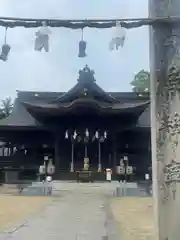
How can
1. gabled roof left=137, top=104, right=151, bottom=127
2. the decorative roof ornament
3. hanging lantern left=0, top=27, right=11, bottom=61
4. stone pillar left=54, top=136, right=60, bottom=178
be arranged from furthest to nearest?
the decorative roof ornament → gabled roof left=137, top=104, right=151, bottom=127 → stone pillar left=54, top=136, right=60, bottom=178 → hanging lantern left=0, top=27, right=11, bottom=61

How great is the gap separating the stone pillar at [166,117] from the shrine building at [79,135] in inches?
905

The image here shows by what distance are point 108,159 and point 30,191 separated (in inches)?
364

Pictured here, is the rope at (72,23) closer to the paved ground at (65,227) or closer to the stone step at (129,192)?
the paved ground at (65,227)

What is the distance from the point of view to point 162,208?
493 centimetres

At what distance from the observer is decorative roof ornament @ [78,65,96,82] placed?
3114 cm

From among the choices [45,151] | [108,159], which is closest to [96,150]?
[108,159]

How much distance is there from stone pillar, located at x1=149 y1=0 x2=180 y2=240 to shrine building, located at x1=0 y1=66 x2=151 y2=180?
22989 mm

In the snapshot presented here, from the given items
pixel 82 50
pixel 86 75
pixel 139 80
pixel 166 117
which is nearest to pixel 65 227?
pixel 82 50

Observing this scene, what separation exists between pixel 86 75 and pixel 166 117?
26860 mm

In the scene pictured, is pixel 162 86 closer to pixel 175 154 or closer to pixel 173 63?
pixel 173 63

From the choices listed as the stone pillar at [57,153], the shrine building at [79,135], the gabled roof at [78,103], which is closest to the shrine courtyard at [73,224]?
the gabled roof at [78,103]

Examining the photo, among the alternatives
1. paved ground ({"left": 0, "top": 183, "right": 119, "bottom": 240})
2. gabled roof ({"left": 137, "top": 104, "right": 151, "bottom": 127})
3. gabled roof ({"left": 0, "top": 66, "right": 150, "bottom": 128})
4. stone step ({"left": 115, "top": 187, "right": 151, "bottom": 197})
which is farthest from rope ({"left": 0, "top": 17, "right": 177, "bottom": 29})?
gabled roof ({"left": 137, "top": 104, "right": 151, "bottom": 127})

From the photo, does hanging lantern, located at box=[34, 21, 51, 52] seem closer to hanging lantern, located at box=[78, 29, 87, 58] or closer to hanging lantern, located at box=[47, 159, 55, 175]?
hanging lantern, located at box=[78, 29, 87, 58]

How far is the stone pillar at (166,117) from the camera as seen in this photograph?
4855 mm
